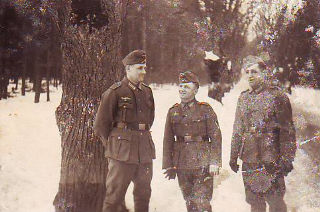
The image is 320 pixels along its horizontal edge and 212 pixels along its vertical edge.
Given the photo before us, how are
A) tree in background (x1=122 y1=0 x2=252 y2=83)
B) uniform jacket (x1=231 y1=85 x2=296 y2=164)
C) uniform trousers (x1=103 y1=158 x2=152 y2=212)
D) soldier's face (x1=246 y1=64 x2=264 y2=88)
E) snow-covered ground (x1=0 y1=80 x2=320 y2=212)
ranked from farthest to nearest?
tree in background (x1=122 y1=0 x2=252 y2=83) → snow-covered ground (x1=0 y1=80 x2=320 y2=212) → soldier's face (x1=246 y1=64 x2=264 y2=88) → uniform jacket (x1=231 y1=85 x2=296 y2=164) → uniform trousers (x1=103 y1=158 x2=152 y2=212)

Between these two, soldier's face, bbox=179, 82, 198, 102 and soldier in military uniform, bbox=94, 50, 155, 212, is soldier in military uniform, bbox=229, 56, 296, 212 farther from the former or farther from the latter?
soldier in military uniform, bbox=94, 50, 155, 212

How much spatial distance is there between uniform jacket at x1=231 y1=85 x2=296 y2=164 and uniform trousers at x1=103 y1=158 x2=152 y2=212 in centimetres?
116

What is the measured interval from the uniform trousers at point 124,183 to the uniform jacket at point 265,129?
1.16m

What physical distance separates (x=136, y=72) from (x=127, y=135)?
745mm

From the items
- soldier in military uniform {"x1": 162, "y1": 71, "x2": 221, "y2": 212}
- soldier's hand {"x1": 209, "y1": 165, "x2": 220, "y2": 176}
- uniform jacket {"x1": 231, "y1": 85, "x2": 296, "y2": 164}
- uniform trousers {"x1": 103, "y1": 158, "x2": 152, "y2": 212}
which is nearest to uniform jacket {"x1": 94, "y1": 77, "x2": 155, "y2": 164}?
uniform trousers {"x1": 103, "y1": 158, "x2": 152, "y2": 212}

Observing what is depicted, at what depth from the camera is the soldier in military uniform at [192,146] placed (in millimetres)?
4168

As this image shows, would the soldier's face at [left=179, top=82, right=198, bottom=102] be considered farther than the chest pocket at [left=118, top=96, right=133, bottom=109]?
Yes

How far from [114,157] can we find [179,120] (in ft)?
3.00

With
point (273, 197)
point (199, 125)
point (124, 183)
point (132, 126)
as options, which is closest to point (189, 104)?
point (199, 125)

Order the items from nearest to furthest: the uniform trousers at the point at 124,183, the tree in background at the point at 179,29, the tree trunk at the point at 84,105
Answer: the uniform trousers at the point at 124,183
the tree trunk at the point at 84,105
the tree in background at the point at 179,29

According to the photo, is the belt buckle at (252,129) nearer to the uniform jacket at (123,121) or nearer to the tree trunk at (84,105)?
the uniform jacket at (123,121)

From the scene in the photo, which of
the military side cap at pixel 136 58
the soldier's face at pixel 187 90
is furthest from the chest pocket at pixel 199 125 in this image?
the military side cap at pixel 136 58

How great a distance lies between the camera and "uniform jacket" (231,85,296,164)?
4148 mm

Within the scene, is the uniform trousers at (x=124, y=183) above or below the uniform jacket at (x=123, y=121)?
below
